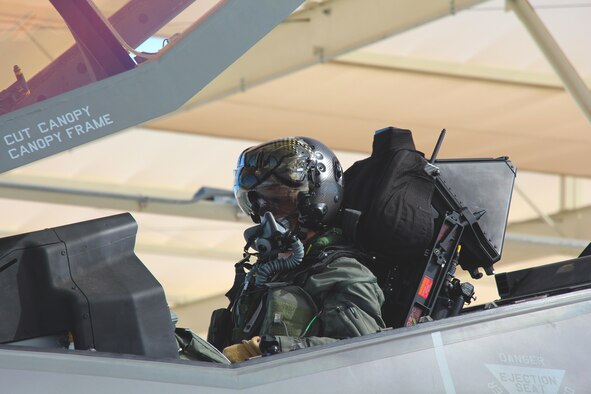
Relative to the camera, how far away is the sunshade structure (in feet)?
32.8

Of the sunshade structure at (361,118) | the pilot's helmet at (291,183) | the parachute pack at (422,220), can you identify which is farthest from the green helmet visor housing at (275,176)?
the sunshade structure at (361,118)

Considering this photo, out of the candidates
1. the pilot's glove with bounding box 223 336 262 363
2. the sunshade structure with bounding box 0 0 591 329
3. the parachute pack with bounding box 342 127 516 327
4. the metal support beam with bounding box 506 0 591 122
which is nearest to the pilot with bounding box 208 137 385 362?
the pilot's glove with bounding box 223 336 262 363

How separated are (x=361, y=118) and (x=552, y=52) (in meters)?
3.09

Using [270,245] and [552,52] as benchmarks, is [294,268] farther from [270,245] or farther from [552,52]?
[552,52]

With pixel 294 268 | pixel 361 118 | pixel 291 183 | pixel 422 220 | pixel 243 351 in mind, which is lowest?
pixel 243 351

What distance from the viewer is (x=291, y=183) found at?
3.86m

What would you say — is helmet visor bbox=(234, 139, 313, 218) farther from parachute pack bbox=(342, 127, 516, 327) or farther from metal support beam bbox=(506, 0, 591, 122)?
metal support beam bbox=(506, 0, 591, 122)

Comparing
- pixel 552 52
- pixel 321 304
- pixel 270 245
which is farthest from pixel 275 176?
pixel 552 52

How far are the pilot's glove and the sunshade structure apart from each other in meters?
6.04

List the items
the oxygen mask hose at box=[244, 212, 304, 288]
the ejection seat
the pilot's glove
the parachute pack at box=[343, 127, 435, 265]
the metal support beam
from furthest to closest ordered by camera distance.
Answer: the metal support beam < the ejection seat < the parachute pack at box=[343, 127, 435, 265] < the oxygen mask hose at box=[244, 212, 304, 288] < the pilot's glove

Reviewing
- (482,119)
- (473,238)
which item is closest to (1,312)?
(473,238)

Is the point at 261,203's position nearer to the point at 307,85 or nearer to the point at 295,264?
the point at 295,264

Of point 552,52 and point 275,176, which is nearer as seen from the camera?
point 275,176

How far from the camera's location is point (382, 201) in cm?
378
